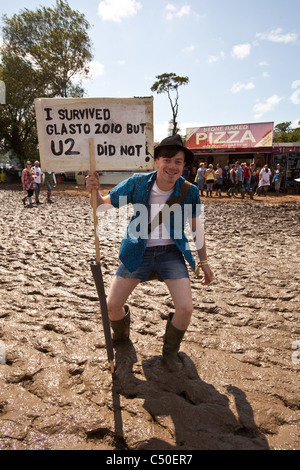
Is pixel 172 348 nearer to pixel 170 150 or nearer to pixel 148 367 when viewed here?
pixel 148 367

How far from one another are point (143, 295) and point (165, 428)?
2401mm

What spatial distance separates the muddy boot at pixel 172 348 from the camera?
283 cm

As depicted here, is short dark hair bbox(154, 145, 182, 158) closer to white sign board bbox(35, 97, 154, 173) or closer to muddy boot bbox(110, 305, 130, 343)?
white sign board bbox(35, 97, 154, 173)

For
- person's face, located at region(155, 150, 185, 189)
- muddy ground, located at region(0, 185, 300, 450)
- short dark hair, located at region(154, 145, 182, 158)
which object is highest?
short dark hair, located at region(154, 145, 182, 158)

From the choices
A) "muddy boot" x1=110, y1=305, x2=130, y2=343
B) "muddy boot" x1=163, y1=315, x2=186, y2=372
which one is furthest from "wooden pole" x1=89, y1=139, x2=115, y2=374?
"muddy boot" x1=163, y1=315, x2=186, y2=372

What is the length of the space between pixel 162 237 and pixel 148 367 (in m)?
1.17

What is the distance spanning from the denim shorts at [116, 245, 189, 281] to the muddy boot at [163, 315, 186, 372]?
483 millimetres

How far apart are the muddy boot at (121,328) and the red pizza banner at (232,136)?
898 inches

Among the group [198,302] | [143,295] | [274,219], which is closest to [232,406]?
[198,302]

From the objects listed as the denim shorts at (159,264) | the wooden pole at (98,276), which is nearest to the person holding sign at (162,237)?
the denim shorts at (159,264)

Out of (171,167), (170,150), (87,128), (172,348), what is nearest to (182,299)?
(172,348)

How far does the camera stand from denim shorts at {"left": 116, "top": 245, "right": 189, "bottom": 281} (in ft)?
9.05

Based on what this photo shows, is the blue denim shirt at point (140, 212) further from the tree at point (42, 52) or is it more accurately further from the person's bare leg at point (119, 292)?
the tree at point (42, 52)

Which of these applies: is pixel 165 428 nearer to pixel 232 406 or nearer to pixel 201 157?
pixel 232 406
